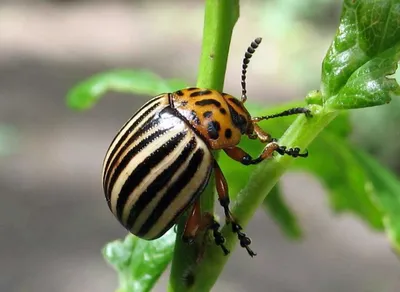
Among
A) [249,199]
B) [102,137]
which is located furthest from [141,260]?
[102,137]

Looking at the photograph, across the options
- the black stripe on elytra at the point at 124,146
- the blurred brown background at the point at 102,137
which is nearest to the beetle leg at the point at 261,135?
the black stripe on elytra at the point at 124,146

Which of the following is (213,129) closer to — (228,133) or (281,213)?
(228,133)

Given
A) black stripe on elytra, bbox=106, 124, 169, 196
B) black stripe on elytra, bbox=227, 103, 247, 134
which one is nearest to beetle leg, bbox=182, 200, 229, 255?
black stripe on elytra, bbox=106, 124, 169, 196

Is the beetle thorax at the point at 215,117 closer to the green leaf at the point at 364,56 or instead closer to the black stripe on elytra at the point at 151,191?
the black stripe on elytra at the point at 151,191

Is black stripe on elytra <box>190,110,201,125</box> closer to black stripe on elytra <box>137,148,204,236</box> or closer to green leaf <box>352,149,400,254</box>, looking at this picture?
black stripe on elytra <box>137,148,204,236</box>

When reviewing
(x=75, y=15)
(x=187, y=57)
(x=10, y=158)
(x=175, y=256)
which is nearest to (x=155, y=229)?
(x=175, y=256)
